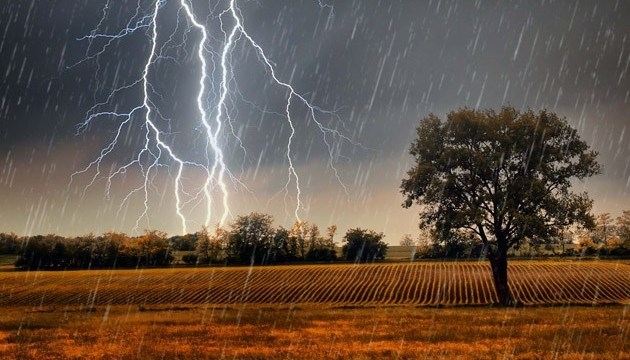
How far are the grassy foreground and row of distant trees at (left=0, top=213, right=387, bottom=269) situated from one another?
72801 millimetres

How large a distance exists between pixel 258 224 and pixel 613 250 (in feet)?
220

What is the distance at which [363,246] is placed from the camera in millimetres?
100688

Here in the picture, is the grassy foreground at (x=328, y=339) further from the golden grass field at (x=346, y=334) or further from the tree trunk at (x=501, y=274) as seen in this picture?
the tree trunk at (x=501, y=274)

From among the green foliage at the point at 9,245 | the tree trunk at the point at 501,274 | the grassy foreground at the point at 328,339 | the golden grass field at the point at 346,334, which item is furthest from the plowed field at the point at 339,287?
the green foliage at the point at 9,245

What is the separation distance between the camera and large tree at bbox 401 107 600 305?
26.5 metres

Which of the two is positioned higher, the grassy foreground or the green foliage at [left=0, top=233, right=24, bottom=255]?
the grassy foreground

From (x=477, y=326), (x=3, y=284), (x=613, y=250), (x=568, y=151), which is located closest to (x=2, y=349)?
(x=477, y=326)

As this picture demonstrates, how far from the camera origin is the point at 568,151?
2750 centimetres

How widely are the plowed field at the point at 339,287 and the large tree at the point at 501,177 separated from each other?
7.86 m

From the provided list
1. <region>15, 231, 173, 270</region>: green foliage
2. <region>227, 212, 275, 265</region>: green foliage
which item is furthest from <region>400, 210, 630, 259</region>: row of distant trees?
<region>15, 231, 173, 270</region>: green foliage

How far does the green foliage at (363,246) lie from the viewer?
99.1 meters

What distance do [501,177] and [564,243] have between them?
264 ft

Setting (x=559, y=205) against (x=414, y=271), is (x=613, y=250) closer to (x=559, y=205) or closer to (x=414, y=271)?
(x=414, y=271)

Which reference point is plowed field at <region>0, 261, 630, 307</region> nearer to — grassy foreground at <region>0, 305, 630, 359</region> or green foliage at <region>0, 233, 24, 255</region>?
grassy foreground at <region>0, 305, 630, 359</region>
